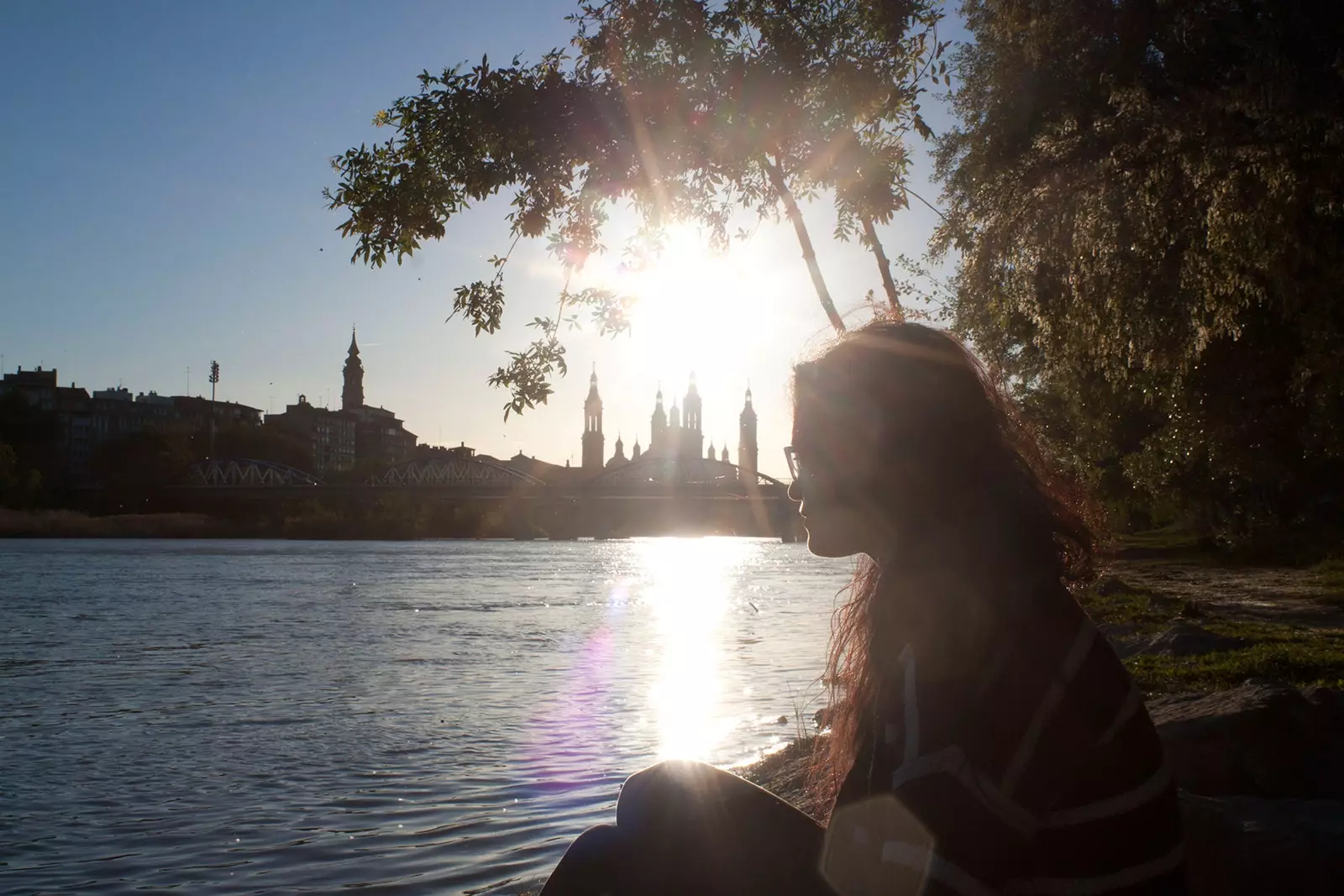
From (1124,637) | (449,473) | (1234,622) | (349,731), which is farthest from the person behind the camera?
(449,473)

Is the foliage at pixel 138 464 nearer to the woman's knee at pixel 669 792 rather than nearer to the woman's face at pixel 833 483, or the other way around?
the woman's knee at pixel 669 792

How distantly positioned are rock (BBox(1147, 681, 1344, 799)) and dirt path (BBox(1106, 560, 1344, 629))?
21.2 feet

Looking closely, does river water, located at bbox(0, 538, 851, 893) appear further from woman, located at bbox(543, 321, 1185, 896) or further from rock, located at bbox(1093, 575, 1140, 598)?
rock, located at bbox(1093, 575, 1140, 598)

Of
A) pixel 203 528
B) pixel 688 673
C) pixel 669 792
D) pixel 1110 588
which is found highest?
pixel 203 528

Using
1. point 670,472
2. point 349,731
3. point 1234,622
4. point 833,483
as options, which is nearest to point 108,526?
point 670,472

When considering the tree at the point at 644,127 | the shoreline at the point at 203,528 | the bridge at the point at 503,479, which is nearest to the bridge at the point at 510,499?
the bridge at the point at 503,479

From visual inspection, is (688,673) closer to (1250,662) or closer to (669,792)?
(1250,662)

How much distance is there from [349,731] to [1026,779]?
8916mm

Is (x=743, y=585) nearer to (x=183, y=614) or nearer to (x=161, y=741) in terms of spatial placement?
(x=183, y=614)

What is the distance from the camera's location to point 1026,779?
5.45ft

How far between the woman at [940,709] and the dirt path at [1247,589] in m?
9.75

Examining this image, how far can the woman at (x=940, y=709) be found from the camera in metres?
1.66

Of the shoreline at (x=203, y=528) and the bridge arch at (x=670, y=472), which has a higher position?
the bridge arch at (x=670, y=472)

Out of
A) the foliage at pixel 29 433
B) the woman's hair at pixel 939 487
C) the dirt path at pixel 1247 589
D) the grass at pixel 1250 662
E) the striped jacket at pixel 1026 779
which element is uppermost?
the foliage at pixel 29 433
